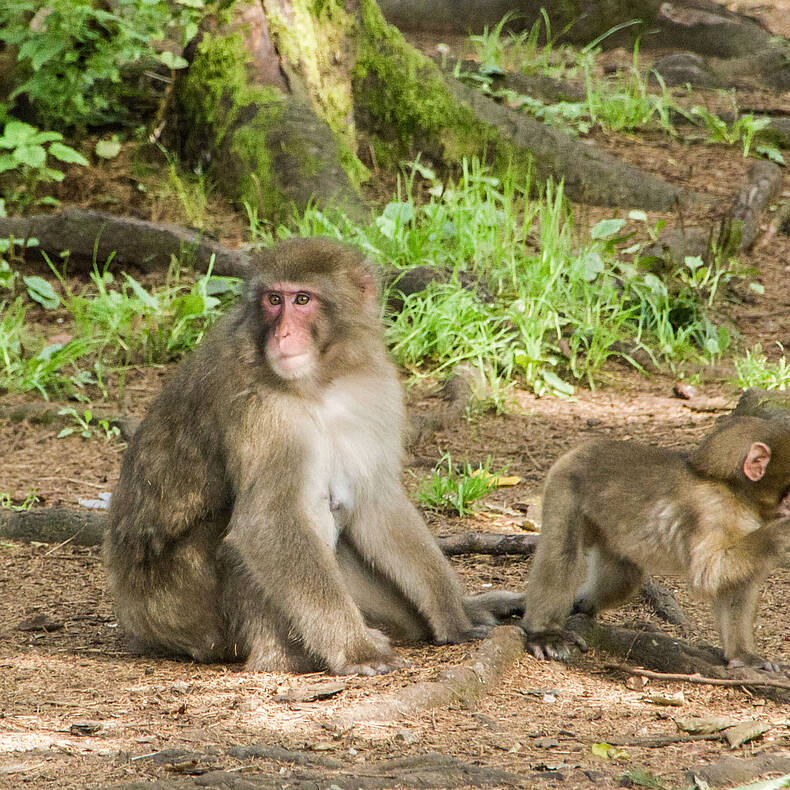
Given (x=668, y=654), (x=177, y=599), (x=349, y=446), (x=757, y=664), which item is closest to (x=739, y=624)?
(x=757, y=664)

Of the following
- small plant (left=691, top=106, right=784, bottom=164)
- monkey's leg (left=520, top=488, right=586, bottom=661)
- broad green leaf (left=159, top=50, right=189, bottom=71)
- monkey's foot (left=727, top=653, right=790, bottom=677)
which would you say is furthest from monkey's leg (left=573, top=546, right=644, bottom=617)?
small plant (left=691, top=106, right=784, bottom=164)

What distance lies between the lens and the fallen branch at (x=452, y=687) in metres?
3.28

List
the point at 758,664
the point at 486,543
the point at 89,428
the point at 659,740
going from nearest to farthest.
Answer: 1. the point at 659,740
2. the point at 758,664
3. the point at 486,543
4. the point at 89,428

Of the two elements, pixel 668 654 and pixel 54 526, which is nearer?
pixel 668 654

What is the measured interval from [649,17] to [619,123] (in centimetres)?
462

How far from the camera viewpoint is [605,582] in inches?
167

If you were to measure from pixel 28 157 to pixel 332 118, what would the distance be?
2.30 m

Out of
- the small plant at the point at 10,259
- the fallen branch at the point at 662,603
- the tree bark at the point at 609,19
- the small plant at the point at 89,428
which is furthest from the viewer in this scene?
the tree bark at the point at 609,19

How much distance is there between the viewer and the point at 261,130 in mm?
8719

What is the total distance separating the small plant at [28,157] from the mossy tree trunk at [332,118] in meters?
1.02

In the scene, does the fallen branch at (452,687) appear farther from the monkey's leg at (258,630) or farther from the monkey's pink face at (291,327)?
the monkey's pink face at (291,327)

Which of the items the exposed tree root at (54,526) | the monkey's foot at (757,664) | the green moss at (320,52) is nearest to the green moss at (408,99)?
the green moss at (320,52)

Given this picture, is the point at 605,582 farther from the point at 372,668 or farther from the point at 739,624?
the point at 372,668

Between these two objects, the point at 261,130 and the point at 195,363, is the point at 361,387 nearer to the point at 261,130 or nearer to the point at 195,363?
the point at 195,363
